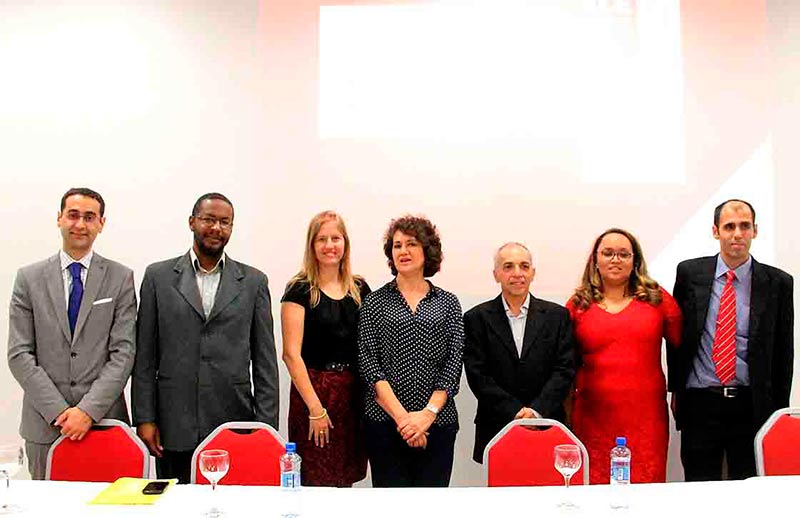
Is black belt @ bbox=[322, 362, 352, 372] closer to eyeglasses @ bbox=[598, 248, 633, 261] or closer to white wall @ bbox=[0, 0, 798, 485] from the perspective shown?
white wall @ bbox=[0, 0, 798, 485]

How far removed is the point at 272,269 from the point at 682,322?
237 centimetres

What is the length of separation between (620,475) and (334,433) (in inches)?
58.9

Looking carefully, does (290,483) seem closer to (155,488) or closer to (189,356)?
(155,488)

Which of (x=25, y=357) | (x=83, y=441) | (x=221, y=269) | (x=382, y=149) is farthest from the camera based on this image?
(x=382, y=149)

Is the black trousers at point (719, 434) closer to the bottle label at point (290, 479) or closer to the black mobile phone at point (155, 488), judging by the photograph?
the bottle label at point (290, 479)

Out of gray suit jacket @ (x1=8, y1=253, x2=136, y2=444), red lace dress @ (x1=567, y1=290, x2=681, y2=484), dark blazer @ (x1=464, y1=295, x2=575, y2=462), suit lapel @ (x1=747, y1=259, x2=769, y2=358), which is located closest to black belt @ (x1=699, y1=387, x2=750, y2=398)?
suit lapel @ (x1=747, y1=259, x2=769, y2=358)

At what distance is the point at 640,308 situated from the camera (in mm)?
3637

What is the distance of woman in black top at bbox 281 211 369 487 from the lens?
3.50 meters

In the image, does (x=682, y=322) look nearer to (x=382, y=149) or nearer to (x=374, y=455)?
(x=374, y=455)

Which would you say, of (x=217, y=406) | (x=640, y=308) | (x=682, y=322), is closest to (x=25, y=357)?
(x=217, y=406)

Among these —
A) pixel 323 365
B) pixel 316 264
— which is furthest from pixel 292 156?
pixel 323 365

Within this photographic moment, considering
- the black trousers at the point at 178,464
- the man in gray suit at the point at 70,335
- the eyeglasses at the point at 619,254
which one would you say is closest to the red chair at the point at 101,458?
the man in gray suit at the point at 70,335

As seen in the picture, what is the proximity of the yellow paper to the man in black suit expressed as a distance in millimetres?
2554

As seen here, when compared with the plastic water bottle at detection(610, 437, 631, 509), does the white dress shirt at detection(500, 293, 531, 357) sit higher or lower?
higher
